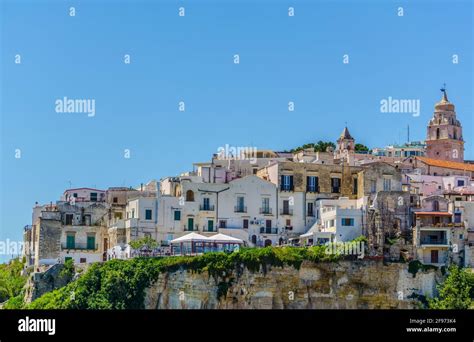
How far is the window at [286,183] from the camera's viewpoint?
215 feet

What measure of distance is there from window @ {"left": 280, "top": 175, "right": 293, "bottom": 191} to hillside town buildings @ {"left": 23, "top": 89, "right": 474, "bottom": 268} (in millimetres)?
59

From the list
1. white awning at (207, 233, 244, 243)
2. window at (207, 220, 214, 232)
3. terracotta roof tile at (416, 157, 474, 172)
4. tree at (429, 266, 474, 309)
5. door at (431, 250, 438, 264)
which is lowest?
tree at (429, 266, 474, 309)

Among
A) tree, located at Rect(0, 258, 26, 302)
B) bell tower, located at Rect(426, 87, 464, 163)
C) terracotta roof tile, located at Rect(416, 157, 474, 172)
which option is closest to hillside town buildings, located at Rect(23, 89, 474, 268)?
tree, located at Rect(0, 258, 26, 302)

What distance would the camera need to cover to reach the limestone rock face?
57.7m

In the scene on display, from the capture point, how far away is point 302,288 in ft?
193

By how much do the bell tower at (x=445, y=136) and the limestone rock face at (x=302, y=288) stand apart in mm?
36905

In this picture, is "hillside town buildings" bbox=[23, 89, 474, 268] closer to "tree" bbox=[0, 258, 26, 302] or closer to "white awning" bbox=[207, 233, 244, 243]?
"white awning" bbox=[207, 233, 244, 243]

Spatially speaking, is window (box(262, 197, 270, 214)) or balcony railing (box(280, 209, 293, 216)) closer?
window (box(262, 197, 270, 214))

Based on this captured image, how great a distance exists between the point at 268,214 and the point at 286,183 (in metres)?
2.29

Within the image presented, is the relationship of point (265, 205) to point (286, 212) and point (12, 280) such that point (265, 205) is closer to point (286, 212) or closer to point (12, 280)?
point (286, 212)
